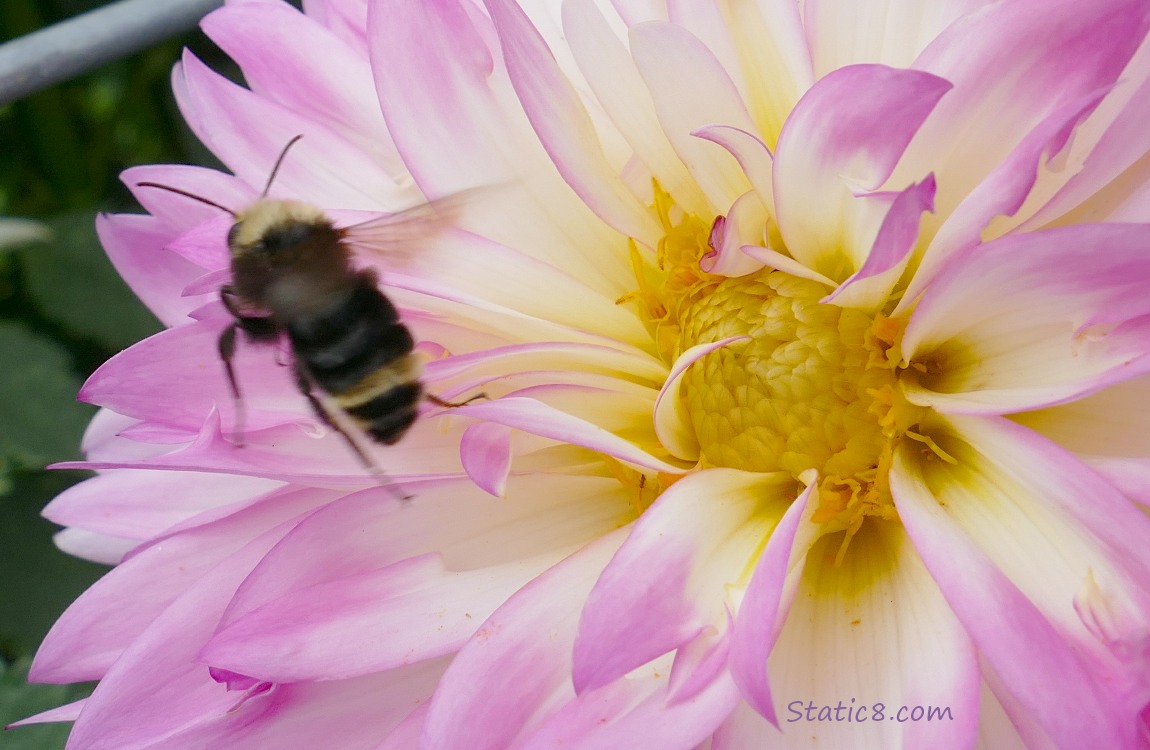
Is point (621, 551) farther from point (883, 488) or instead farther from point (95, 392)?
point (95, 392)

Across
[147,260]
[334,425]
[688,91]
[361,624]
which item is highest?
[688,91]

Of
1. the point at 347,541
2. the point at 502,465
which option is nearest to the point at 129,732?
the point at 347,541

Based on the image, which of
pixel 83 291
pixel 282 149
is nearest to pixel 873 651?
pixel 282 149

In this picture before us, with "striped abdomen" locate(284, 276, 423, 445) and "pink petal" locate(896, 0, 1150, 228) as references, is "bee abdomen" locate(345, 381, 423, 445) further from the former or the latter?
"pink petal" locate(896, 0, 1150, 228)

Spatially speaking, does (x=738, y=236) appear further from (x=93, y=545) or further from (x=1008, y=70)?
(x=93, y=545)

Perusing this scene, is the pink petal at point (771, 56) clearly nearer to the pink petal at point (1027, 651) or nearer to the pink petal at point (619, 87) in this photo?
the pink petal at point (619, 87)

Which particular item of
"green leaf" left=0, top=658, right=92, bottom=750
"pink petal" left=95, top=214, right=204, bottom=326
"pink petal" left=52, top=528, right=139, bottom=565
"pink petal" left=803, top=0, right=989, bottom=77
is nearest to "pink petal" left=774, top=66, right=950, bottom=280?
"pink petal" left=803, top=0, right=989, bottom=77

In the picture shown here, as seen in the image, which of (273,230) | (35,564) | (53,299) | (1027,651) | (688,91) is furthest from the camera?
(53,299)

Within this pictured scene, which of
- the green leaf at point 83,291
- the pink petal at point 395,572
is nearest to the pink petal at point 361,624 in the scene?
the pink petal at point 395,572
